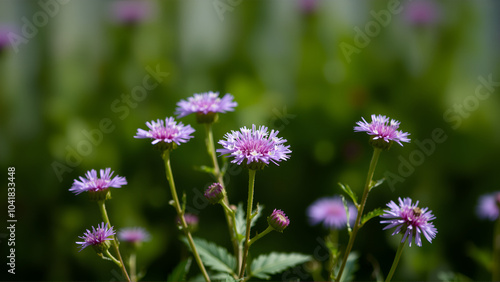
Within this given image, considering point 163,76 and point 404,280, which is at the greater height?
point 163,76

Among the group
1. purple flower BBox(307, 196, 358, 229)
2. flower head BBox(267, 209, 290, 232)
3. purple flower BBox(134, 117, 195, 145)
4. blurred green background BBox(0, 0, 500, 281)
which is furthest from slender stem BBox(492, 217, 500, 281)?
blurred green background BBox(0, 0, 500, 281)

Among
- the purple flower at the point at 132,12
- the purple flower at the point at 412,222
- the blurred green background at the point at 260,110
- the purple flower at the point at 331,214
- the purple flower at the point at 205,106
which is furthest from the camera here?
the purple flower at the point at 132,12

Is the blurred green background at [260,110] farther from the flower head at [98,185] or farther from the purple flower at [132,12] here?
the flower head at [98,185]

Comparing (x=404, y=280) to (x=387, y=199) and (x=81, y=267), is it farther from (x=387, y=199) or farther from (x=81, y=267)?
(x=81, y=267)

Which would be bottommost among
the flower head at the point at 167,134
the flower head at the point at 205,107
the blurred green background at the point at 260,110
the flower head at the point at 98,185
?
the flower head at the point at 98,185

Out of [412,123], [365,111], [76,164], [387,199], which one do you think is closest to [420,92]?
[412,123]

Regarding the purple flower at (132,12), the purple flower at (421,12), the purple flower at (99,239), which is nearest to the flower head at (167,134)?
the purple flower at (99,239)
